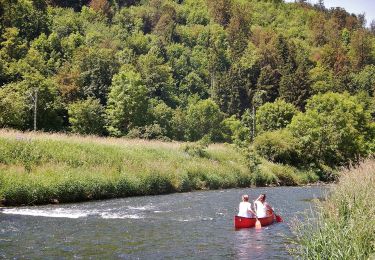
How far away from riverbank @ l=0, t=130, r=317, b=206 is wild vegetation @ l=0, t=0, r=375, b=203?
0.20 meters

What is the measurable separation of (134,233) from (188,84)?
4503 inches

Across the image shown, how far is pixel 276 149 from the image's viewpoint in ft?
193

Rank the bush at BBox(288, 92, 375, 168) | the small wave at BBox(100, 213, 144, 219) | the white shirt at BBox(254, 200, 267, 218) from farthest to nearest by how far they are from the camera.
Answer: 1. the bush at BBox(288, 92, 375, 168)
2. the white shirt at BBox(254, 200, 267, 218)
3. the small wave at BBox(100, 213, 144, 219)

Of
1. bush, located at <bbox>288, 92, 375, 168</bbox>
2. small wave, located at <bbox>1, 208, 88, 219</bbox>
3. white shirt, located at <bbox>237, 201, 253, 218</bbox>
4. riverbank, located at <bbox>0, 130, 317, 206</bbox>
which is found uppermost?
bush, located at <bbox>288, 92, 375, 168</bbox>

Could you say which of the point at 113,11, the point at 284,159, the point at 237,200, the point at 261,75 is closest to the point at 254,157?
the point at 284,159

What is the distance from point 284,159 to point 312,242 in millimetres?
50392

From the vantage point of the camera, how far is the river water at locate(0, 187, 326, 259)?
50.9 ft

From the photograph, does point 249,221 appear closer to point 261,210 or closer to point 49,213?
point 261,210

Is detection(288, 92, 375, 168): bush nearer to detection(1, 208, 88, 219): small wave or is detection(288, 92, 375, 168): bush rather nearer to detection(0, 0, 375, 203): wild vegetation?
detection(0, 0, 375, 203): wild vegetation

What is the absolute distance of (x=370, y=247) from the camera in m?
9.75

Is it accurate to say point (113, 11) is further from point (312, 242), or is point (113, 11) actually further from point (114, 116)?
point (312, 242)

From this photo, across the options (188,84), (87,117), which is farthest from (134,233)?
(188,84)

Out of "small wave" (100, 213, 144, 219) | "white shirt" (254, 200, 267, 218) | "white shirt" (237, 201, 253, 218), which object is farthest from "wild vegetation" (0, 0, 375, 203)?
"white shirt" (254, 200, 267, 218)

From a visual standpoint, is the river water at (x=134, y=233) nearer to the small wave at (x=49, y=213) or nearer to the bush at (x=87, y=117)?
the small wave at (x=49, y=213)
